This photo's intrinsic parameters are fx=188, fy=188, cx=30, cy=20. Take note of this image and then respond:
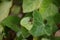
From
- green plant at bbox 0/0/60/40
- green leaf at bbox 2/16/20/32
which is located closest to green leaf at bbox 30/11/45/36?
green plant at bbox 0/0/60/40

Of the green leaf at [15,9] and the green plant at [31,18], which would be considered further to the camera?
the green leaf at [15,9]

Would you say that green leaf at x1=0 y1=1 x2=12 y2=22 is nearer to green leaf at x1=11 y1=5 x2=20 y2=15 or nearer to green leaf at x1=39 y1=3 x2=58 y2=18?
green leaf at x1=11 y1=5 x2=20 y2=15

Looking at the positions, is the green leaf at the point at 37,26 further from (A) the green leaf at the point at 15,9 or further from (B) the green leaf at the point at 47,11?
(A) the green leaf at the point at 15,9

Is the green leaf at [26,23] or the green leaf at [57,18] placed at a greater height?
the green leaf at [57,18]

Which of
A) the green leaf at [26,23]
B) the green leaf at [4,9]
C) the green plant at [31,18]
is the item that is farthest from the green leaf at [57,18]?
the green leaf at [4,9]

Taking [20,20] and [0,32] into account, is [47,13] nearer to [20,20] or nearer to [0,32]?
[20,20]

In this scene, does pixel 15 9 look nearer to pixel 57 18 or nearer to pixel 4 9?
pixel 4 9

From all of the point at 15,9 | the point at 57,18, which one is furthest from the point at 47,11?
the point at 15,9
